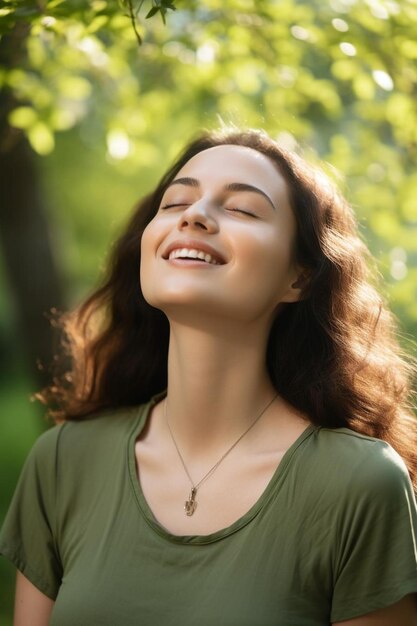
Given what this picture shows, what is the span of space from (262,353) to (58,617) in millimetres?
864

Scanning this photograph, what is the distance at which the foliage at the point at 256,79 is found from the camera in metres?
3.46

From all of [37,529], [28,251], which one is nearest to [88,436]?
[37,529]

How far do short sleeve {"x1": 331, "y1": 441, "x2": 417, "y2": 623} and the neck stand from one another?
1.32 feet

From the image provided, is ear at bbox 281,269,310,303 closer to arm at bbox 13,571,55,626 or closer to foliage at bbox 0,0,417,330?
foliage at bbox 0,0,417,330

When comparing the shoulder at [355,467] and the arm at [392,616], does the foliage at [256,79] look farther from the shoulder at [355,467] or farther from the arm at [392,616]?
the arm at [392,616]

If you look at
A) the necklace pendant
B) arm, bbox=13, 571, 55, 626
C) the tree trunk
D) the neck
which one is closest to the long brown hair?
the neck

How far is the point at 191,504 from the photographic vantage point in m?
2.31

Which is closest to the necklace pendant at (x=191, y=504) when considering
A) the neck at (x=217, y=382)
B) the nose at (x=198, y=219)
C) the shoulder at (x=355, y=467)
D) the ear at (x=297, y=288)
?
the neck at (x=217, y=382)

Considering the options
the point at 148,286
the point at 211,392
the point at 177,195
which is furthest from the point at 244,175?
the point at 211,392

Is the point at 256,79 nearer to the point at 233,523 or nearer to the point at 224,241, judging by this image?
the point at 224,241

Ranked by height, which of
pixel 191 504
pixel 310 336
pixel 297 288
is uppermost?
pixel 297 288

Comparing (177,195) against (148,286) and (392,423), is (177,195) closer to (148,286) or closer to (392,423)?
(148,286)

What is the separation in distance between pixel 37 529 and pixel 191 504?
524mm

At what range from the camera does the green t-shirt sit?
2.10m
